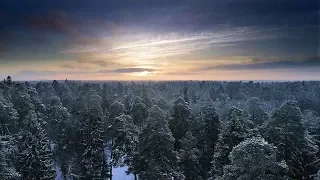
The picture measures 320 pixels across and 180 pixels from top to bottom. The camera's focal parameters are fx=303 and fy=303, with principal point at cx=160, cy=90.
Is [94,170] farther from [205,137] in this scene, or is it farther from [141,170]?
[205,137]

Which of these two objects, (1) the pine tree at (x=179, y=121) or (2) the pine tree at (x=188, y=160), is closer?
(2) the pine tree at (x=188, y=160)

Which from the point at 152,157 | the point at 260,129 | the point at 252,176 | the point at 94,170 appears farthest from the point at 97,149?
the point at 252,176

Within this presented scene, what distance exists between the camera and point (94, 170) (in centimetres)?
4003

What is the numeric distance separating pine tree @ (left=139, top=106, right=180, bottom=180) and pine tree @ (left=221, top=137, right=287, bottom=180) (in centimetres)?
1125

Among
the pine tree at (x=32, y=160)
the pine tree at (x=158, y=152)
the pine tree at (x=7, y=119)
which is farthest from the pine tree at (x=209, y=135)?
the pine tree at (x=7, y=119)

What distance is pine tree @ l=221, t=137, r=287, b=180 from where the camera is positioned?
19.5 m

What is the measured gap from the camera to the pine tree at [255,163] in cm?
1950

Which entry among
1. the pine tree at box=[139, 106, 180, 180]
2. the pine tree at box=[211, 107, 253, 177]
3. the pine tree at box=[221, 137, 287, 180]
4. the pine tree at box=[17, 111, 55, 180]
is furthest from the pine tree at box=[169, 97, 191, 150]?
the pine tree at box=[221, 137, 287, 180]

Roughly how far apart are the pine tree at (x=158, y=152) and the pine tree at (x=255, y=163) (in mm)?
11247

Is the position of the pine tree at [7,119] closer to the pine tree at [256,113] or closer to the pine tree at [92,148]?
the pine tree at [92,148]

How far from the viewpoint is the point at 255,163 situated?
1977 cm

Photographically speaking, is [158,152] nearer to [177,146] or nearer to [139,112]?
[177,146]

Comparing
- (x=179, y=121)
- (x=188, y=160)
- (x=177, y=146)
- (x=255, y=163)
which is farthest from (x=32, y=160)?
(x=255, y=163)

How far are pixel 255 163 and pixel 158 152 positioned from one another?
43.8ft
